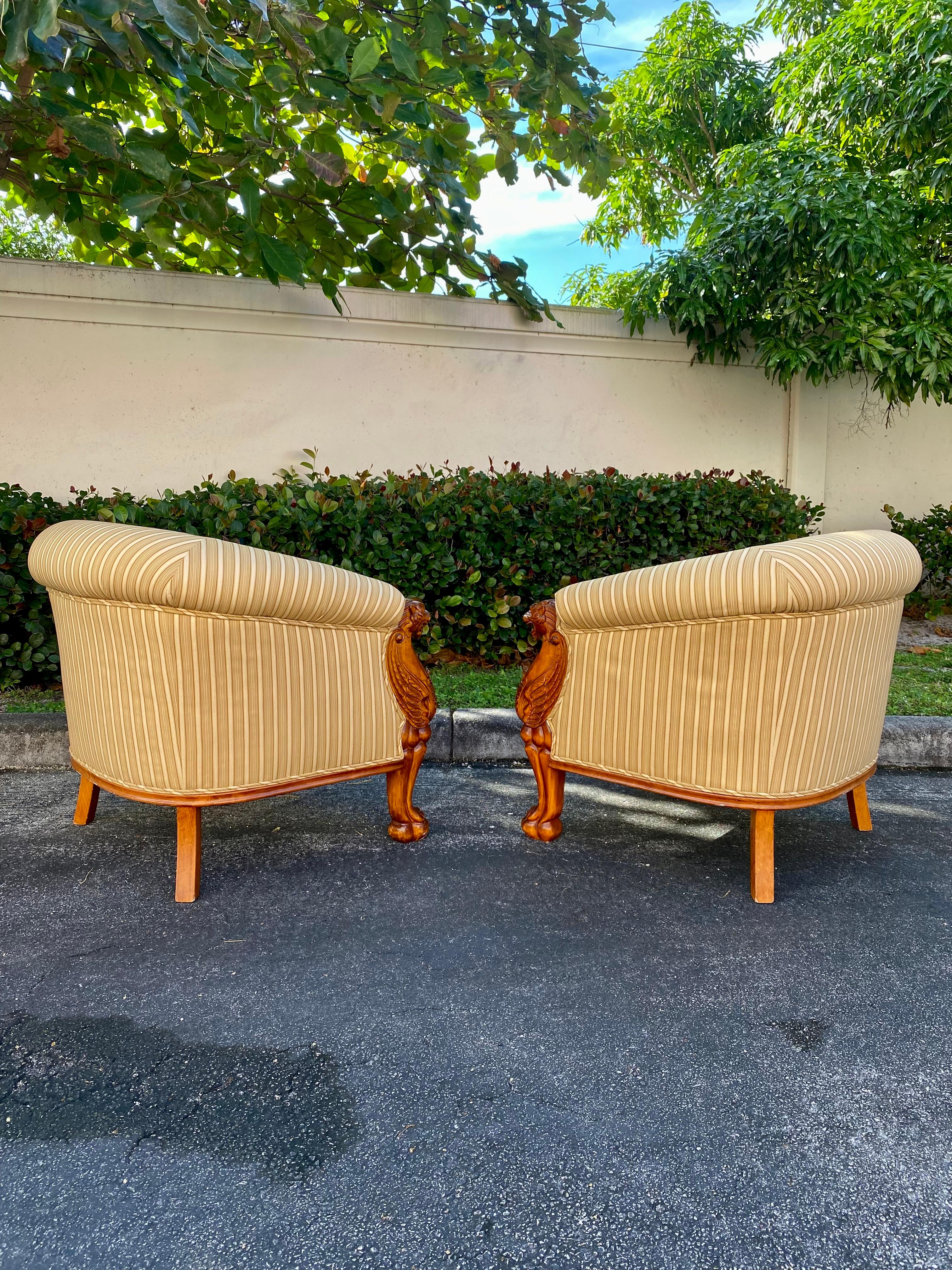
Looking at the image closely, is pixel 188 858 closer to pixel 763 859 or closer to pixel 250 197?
pixel 763 859

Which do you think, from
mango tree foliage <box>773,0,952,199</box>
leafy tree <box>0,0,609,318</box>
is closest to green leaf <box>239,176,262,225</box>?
leafy tree <box>0,0,609,318</box>

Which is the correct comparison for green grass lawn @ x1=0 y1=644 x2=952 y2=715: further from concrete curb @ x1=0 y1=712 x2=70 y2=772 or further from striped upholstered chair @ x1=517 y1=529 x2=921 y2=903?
striped upholstered chair @ x1=517 y1=529 x2=921 y2=903

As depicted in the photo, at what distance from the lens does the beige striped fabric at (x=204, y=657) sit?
7.14ft

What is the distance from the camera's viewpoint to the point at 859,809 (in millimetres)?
2789

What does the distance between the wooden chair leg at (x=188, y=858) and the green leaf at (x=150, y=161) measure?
104 inches

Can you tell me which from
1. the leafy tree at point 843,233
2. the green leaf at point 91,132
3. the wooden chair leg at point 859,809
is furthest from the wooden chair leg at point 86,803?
the leafy tree at point 843,233

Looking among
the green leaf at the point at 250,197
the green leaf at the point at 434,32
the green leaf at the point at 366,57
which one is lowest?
the green leaf at the point at 250,197

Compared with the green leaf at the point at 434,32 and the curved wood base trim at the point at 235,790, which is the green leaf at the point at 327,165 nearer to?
the green leaf at the point at 434,32

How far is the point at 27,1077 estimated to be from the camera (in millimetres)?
1540

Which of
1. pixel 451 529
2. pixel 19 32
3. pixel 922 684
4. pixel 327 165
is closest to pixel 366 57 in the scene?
pixel 327 165

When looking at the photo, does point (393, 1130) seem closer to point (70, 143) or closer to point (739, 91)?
point (70, 143)

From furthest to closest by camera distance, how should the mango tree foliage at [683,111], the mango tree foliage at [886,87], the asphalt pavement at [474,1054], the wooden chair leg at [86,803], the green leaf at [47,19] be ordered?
the mango tree foliage at [683,111] < the mango tree foliage at [886,87] < the wooden chair leg at [86,803] < the green leaf at [47,19] < the asphalt pavement at [474,1054]

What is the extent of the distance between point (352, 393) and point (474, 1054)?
4.68m

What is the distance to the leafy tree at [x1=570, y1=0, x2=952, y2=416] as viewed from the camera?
4902mm
